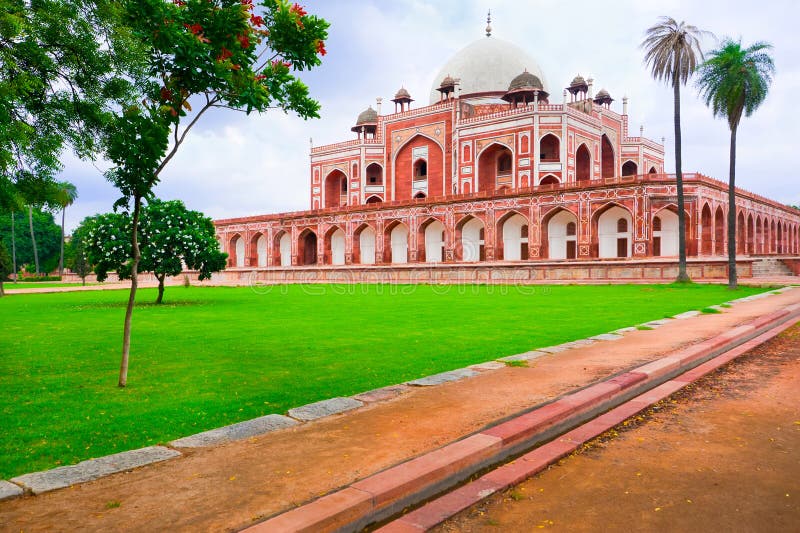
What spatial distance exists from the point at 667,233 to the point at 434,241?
14.5 m

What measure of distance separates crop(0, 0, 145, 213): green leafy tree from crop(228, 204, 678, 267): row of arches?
2731 centimetres

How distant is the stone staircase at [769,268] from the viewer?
25656 mm

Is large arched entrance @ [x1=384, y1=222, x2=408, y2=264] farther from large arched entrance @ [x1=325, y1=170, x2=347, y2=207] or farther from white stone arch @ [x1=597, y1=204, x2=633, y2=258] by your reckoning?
white stone arch @ [x1=597, y1=204, x2=633, y2=258]

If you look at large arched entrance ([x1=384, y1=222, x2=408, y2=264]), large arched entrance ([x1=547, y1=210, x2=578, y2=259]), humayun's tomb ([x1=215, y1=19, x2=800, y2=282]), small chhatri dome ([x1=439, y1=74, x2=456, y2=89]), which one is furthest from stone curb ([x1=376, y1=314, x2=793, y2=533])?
small chhatri dome ([x1=439, y1=74, x2=456, y2=89])

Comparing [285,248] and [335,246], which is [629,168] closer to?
[335,246]

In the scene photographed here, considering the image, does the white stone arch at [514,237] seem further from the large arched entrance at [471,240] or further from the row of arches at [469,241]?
the large arched entrance at [471,240]

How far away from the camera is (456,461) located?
320 cm

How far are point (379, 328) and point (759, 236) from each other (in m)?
36.5

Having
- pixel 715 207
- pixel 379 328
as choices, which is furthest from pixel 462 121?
pixel 379 328

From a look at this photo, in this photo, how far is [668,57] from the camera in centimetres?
2138

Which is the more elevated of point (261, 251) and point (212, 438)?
point (261, 251)

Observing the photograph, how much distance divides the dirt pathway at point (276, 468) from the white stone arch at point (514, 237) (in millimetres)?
29867

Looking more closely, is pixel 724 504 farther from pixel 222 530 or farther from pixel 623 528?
pixel 222 530

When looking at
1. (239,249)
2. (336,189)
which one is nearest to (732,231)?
(336,189)
